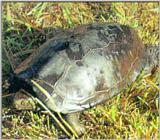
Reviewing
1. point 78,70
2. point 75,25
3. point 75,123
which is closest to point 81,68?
point 78,70

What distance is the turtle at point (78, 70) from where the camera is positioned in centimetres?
175

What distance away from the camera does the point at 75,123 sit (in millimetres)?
1797

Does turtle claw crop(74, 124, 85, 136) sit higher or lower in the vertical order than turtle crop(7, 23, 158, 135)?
lower

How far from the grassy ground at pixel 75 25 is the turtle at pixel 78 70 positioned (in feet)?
0.24

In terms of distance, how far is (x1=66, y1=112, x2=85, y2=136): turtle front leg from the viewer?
1792mm

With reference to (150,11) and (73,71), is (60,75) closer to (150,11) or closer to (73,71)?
(73,71)

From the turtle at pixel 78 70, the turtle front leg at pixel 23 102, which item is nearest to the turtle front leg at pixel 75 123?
the turtle at pixel 78 70

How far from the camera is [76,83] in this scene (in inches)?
69.4

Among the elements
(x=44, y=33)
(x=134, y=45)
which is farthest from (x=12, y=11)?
(x=134, y=45)

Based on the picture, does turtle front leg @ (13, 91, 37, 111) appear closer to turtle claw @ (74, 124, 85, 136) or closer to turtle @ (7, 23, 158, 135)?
turtle @ (7, 23, 158, 135)

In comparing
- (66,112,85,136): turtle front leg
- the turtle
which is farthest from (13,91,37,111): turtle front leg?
(66,112,85,136): turtle front leg

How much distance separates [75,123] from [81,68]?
231 millimetres

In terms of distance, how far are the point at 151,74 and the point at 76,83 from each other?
483 millimetres

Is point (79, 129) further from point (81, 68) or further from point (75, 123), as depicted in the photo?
point (81, 68)
